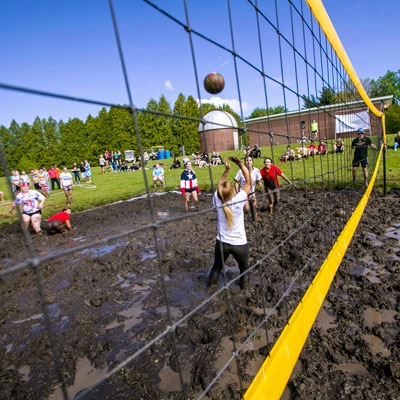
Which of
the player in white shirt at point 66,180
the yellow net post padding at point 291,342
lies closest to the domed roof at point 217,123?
the yellow net post padding at point 291,342

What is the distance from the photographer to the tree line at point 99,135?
272 inches

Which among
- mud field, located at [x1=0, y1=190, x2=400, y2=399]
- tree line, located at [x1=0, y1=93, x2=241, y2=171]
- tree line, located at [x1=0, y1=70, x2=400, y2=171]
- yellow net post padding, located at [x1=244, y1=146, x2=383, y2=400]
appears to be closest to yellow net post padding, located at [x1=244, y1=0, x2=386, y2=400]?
yellow net post padding, located at [x1=244, y1=146, x2=383, y2=400]

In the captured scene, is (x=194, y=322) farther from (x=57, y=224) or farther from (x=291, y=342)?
(x=57, y=224)

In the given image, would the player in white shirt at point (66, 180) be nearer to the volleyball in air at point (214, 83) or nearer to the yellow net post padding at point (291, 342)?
the volleyball in air at point (214, 83)

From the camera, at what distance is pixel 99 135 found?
15703mm

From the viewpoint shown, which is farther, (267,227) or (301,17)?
(267,227)

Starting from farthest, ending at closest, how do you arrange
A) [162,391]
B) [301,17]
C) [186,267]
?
[186,267]
[301,17]
[162,391]

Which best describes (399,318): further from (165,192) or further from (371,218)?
(165,192)

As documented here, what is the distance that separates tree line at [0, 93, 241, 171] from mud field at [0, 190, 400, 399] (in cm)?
277

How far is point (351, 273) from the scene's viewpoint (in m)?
3.62

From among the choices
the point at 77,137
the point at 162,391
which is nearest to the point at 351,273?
the point at 162,391

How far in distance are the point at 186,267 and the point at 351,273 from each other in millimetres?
2337

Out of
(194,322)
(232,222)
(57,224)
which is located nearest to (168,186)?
(57,224)

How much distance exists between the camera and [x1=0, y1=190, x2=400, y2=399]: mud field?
82.7 inches
